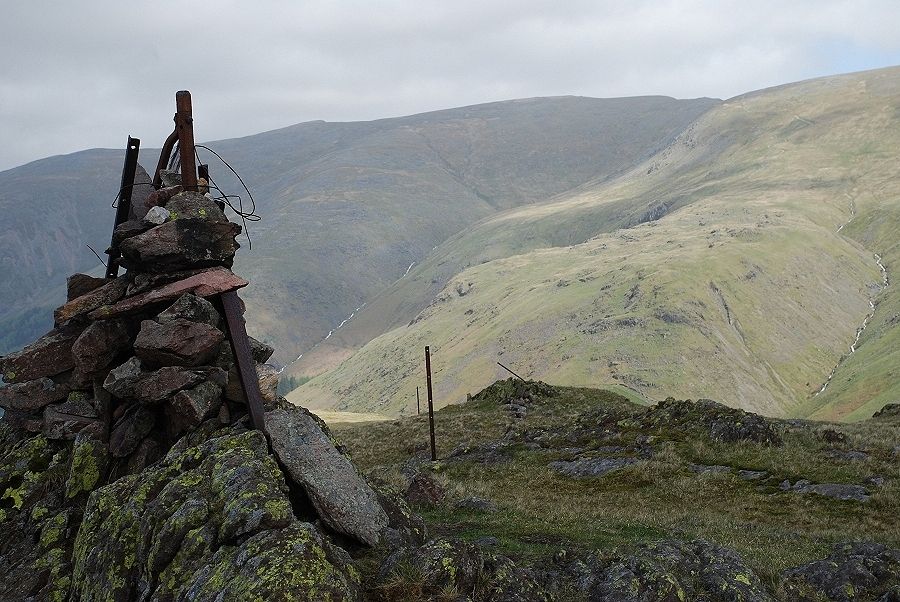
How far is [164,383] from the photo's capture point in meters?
16.4

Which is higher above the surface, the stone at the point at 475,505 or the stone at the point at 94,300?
the stone at the point at 94,300

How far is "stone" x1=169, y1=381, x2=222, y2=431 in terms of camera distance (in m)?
16.2

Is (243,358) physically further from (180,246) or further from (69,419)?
(69,419)

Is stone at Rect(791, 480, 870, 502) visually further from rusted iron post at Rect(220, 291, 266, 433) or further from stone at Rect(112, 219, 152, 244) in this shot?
stone at Rect(112, 219, 152, 244)

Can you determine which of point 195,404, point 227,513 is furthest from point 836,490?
point 195,404

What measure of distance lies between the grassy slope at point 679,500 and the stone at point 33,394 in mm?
12138

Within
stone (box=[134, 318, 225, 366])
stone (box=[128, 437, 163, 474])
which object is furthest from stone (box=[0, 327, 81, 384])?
stone (box=[128, 437, 163, 474])

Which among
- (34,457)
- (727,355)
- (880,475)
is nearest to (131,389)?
(34,457)

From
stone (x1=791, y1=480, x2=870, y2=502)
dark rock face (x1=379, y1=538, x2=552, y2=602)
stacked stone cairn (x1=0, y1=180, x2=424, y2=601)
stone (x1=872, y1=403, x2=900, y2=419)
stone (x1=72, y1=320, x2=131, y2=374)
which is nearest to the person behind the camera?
stacked stone cairn (x1=0, y1=180, x2=424, y2=601)

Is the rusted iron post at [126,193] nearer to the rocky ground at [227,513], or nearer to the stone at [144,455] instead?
the rocky ground at [227,513]

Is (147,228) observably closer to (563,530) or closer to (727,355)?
(563,530)

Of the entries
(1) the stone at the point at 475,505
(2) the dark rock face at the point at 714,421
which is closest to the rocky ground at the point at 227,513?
(1) the stone at the point at 475,505

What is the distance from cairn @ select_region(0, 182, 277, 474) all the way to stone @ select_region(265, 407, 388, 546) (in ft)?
4.92

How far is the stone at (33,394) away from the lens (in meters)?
18.5
